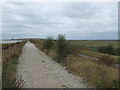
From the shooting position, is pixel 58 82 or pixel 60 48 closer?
pixel 58 82

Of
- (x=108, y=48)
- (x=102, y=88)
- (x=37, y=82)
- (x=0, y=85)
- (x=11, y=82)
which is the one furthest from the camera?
(x=108, y=48)

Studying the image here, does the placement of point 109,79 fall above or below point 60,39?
below

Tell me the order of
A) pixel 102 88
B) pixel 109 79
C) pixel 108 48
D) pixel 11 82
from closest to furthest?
pixel 11 82 → pixel 102 88 → pixel 109 79 → pixel 108 48

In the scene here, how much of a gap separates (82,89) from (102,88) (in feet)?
2.43

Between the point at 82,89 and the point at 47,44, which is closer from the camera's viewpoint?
the point at 82,89

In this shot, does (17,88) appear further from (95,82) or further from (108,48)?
(108,48)

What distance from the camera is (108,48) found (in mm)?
40594

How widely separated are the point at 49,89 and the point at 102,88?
6.44ft

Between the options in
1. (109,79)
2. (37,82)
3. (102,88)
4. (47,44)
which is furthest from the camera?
(47,44)

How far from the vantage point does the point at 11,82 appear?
5293 mm

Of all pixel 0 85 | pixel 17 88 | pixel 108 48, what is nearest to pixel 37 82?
pixel 17 88

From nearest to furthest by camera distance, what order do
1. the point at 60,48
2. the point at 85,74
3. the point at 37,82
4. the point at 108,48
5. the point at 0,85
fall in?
the point at 0,85 < the point at 37,82 < the point at 85,74 < the point at 60,48 < the point at 108,48

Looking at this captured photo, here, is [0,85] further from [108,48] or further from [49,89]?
[108,48]

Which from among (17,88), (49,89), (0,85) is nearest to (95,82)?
(49,89)
